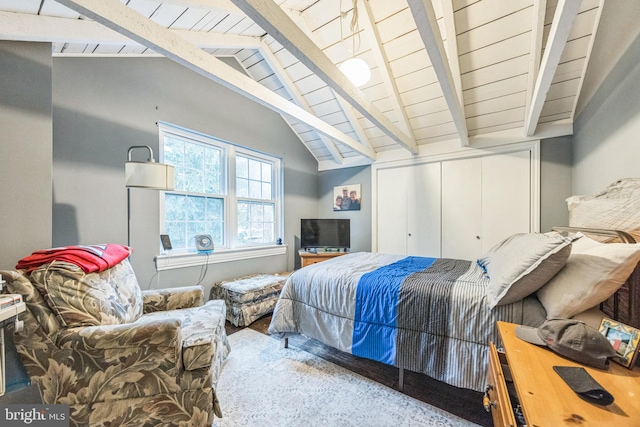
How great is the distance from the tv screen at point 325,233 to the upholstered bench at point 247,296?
1087 mm

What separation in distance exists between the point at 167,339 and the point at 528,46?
3.53 m

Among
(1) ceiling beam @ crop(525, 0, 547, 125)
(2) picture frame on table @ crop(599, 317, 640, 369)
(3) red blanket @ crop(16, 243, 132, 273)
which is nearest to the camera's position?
(2) picture frame on table @ crop(599, 317, 640, 369)

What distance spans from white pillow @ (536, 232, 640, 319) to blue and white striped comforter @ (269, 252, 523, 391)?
0.18 metres

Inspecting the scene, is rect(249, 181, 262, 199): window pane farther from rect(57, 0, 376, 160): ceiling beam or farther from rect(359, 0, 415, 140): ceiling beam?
rect(359, 0, 415, 140): ceiling beam

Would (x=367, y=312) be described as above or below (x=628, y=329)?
below

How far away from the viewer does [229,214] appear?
3299 mm

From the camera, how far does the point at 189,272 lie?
2.82 m

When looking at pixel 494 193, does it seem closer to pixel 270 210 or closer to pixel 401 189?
pixel 401 189

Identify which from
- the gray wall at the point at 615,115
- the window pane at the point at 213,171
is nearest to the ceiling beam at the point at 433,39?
the gray wall at the point at 615,115

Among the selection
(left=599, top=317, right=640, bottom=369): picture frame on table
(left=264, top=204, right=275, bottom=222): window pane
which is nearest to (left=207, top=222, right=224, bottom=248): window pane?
(left=264, top=204, right=275, bottom=222): window pane

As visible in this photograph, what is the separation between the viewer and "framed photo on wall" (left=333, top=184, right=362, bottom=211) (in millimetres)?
4398

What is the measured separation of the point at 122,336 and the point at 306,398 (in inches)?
45.0

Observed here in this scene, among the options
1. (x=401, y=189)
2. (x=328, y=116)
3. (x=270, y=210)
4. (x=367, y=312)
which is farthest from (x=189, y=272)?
(x=401, y=189)

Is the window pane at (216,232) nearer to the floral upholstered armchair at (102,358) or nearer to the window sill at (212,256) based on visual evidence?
the window sill at (212,256)
